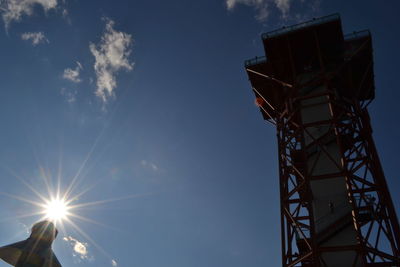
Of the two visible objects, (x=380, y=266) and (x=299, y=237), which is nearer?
(x=380, y=266)

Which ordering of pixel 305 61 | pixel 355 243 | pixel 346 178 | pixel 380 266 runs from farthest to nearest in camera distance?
pixel 305 61
pixel 346 178
pixel 355 243
pixel 380 266

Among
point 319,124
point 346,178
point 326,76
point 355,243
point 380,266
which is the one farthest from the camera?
point 326,76

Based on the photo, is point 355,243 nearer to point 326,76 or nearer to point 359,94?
point 326,76

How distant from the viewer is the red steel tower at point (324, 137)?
19.8m

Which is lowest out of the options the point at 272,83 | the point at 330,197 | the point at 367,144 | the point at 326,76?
the point at 330,197

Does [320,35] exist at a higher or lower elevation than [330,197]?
higher

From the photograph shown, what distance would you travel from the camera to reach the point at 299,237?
2148 cm

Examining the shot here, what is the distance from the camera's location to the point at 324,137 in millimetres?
24375

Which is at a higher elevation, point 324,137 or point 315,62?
point 315,62

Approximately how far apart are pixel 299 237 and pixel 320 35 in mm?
16008

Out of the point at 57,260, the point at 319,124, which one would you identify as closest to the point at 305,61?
the point at 319,124

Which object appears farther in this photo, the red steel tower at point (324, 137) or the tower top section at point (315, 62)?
the tower top section at point (315, 62)

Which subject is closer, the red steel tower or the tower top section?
the red steel tower

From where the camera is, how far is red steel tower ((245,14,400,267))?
19750 mm
